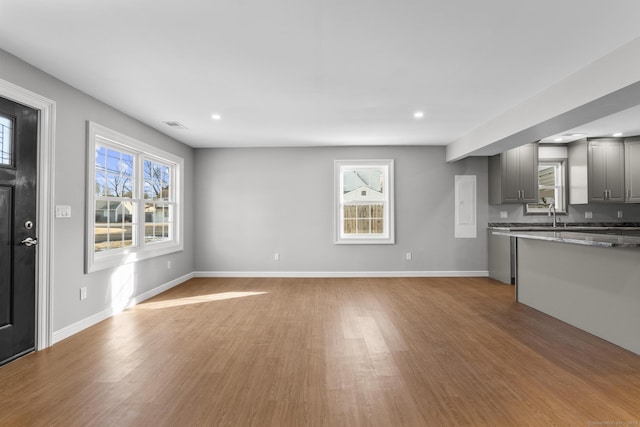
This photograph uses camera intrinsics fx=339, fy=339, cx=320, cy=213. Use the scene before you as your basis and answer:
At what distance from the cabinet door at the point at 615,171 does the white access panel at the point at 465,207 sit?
2.30 m

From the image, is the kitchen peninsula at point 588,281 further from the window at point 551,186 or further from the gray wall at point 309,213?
the window at point 551,186

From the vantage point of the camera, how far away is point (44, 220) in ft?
10.2

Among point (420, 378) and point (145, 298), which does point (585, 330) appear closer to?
point (420, 378)

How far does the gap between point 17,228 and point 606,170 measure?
27.7ft

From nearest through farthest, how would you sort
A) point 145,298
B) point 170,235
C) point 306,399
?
point 306,399, point 145,298, point 170,235

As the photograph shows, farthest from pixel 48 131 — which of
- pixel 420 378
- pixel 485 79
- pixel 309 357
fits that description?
pixel 485 79

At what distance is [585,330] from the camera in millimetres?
3516

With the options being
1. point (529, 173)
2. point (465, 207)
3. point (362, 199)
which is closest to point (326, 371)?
point (362, 199)

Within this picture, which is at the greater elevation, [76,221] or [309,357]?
[76,221]

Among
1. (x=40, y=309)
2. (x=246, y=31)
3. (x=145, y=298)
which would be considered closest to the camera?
(x=246, y=31)

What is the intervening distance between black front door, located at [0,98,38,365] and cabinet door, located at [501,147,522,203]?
664 cm

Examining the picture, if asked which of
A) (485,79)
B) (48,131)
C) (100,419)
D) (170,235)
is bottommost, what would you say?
(100,419)

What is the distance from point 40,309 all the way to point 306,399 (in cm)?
261

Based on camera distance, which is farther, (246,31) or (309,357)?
(309,357)
